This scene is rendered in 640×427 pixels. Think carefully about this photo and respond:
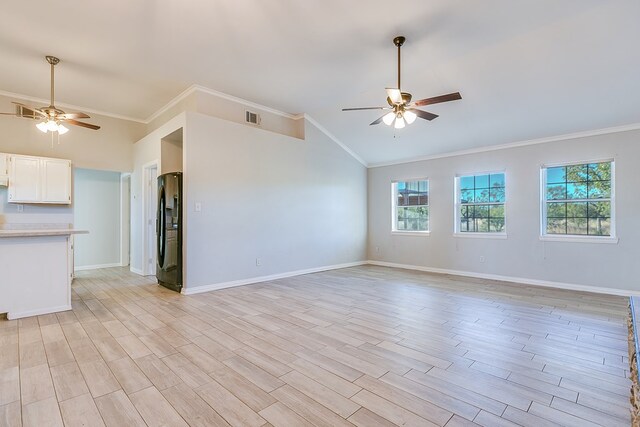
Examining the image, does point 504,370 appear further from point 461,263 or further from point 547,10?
point 461,263

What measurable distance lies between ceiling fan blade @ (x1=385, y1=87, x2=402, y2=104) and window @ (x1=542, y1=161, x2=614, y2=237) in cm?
380

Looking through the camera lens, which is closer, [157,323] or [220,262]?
[157,323]

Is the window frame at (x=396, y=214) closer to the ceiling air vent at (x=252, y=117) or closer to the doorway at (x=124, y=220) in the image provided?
the ceiling air vent at (x=252, y=117)

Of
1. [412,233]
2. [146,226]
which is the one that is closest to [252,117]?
[146,226]

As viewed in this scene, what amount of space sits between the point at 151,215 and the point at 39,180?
1754mm

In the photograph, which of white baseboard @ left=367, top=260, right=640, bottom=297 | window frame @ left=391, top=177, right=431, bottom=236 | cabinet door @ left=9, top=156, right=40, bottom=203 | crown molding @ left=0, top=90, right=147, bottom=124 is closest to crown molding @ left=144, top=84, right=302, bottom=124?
crown molding @ left=0, top=90, right=147, bottom=124

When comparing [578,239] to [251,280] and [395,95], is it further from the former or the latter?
[251,280]

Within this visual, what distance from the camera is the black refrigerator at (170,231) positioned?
15.4 feet

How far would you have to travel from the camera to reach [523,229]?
5.54 meters

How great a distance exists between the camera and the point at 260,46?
3785mm

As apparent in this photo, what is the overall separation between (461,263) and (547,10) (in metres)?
4.51

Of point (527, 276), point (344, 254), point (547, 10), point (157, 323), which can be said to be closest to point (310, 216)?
point (344, 254)

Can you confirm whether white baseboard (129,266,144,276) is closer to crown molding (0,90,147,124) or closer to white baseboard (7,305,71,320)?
Answer: white baseboard (7,305,71,320)

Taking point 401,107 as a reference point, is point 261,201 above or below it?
below
